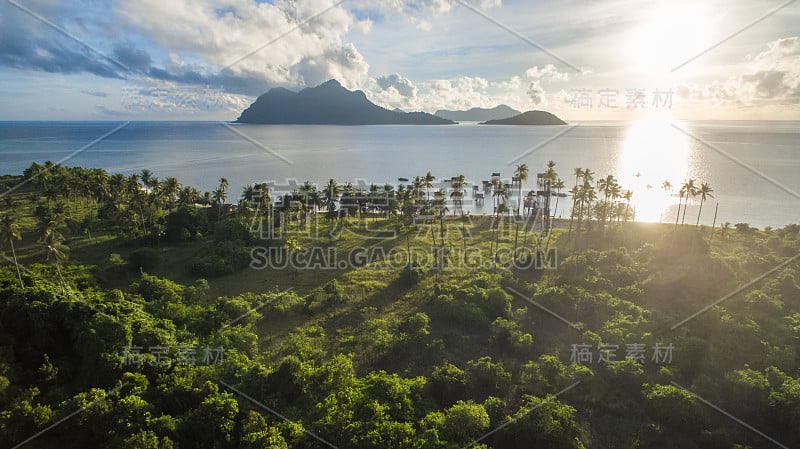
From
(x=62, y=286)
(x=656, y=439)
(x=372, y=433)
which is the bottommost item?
(x=656, y=439)

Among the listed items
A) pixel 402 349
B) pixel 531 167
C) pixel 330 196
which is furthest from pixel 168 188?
pixel 531 167

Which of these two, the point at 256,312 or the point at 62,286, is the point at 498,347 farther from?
the point at 62,286

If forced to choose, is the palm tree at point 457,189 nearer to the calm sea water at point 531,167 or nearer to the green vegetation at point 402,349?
the calm sea water at point 531,167

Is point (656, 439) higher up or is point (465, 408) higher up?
point (465, 408)

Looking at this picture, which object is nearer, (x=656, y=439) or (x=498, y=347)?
(x=656, y=439)

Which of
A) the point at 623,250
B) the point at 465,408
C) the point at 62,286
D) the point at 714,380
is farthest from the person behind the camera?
the point at 623,250

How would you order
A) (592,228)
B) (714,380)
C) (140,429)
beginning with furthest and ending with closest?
(592,228) < (714,380) < (140,429)

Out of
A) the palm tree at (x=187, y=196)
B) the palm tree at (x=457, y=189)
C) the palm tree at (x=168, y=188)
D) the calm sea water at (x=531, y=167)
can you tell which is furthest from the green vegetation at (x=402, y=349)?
the calm sea water at (x=531, y=167)

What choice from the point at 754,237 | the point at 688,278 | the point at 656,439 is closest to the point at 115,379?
the point at 656,439
